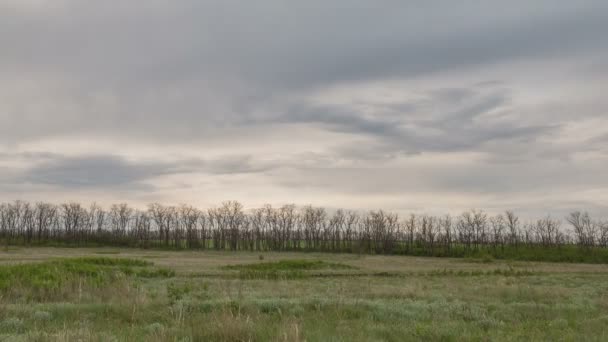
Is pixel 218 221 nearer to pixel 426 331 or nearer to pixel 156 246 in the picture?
pixel 156 246

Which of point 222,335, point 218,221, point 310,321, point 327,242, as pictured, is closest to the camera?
point 222,335

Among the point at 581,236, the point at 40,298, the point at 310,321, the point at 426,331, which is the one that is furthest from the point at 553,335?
the point at 581,236

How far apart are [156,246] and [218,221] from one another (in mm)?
24601

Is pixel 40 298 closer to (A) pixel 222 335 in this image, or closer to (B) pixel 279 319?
(B) pixel 279 319

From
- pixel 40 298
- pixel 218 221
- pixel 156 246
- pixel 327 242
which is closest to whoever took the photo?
pixel 40 298

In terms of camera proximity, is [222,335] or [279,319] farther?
[279,319]

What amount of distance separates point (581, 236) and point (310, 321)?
122621 millimetres

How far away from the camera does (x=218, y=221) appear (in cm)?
15062

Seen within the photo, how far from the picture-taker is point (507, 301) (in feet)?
56.9

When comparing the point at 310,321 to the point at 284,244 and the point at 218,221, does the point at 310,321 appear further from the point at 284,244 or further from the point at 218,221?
the point at 218,221

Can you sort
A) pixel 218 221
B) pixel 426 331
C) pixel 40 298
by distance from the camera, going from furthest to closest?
pixel 218 221 < pixel 40 298 < pixel 426 331

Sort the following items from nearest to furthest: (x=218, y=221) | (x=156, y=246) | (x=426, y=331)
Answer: (x=426, y=331)
(x=156, y=246)
(x=218, y=221)

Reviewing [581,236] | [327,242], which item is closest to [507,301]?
[581,236]

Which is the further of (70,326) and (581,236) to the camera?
(581,236)
